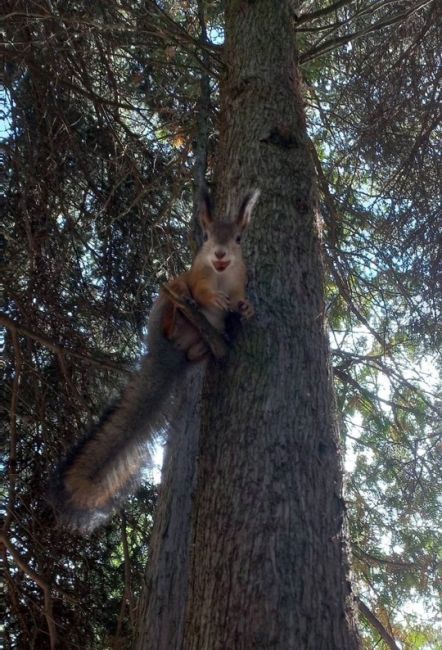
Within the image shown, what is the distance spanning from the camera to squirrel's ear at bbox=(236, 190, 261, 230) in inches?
127

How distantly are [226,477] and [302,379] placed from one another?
50cm

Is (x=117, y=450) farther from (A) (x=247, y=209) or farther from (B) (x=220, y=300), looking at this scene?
(A) (x=247, y=209)

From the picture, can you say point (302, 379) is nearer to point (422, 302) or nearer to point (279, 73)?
point (279, 73)

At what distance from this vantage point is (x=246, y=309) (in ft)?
9.42

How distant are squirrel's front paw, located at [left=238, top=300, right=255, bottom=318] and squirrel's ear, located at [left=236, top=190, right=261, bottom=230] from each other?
20.1 inches

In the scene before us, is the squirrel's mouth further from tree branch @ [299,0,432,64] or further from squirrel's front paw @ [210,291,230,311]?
tree branch @ [299,0,432,64]

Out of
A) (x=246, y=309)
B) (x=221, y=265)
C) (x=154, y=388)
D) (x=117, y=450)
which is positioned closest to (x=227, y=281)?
(x=221, y=265)

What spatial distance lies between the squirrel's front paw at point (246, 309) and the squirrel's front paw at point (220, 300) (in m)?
0.24

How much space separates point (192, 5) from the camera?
6.26 metres

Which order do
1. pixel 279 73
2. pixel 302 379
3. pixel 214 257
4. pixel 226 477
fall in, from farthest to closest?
1. pixel 279 73
2. pixel 214 257
3. pixel 302 379
4. pixel 226 477

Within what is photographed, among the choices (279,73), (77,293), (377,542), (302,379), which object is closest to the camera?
(302,379)

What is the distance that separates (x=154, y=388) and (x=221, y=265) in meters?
0.70

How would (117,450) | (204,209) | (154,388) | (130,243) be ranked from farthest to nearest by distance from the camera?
(130,243)
(204,209)
(154,388)
(117,450)

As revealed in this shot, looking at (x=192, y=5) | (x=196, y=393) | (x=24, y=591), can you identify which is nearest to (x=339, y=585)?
(x=196, y=393)
